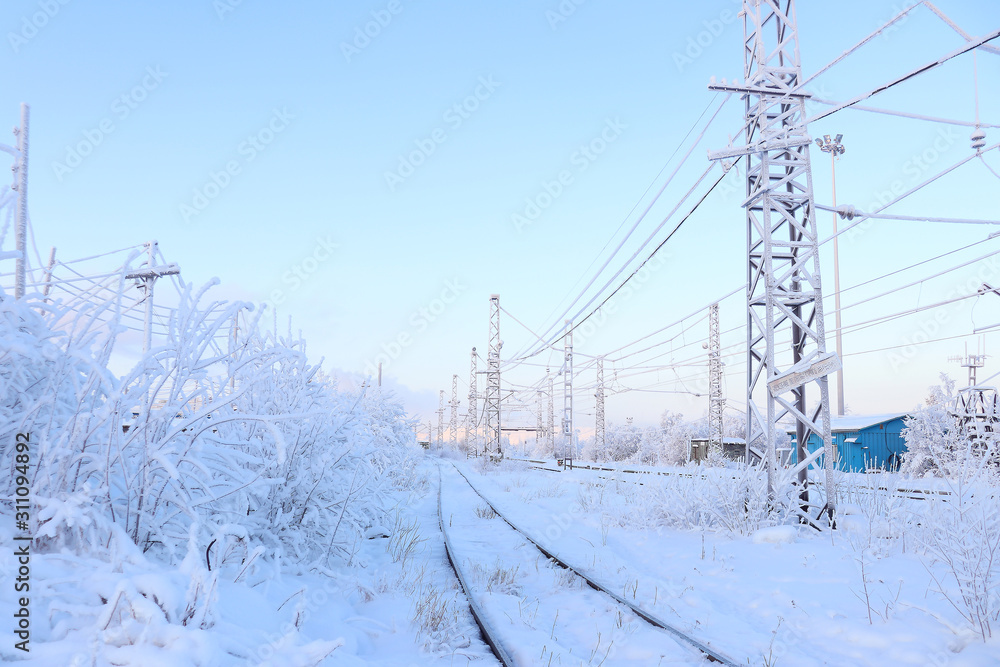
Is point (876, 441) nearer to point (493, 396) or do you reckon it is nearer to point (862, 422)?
point (862, 422)

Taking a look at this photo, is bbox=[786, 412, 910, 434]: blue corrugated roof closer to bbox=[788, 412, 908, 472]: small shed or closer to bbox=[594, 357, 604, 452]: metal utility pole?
bbox=[788, 412, 908, 472]: small shed

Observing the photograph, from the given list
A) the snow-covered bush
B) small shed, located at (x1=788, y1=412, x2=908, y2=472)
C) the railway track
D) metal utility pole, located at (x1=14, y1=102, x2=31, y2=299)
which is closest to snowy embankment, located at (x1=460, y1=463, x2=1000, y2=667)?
the railway track

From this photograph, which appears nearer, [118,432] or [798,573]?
[118,432]

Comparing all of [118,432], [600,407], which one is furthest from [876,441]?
[118,432]

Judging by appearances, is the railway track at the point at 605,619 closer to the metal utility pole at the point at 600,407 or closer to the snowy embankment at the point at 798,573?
the snowy embankment at the point at 798,573

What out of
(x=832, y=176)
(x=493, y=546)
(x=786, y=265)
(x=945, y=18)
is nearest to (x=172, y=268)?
(x=493, y=546)

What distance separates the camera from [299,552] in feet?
19.3

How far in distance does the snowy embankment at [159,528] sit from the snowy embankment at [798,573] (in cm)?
248

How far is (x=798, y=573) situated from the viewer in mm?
6871

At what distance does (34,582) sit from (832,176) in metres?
52.2

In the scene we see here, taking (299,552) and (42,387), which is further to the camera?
(299,552)

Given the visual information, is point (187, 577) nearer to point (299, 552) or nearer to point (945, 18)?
point (299, 552)

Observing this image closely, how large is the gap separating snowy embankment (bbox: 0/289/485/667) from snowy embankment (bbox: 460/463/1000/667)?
2483mm

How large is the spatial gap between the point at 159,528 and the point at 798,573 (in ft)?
22.3
